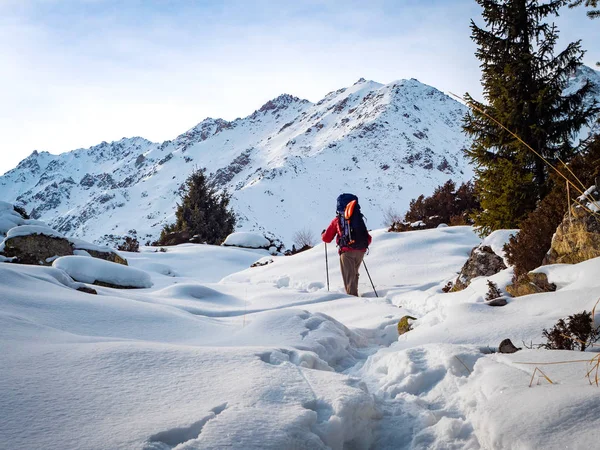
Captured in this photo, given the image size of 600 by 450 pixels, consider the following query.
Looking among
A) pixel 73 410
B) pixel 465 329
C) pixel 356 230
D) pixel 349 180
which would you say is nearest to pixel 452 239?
pixel 356 230

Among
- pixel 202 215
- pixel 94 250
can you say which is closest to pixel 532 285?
pixel 94 250

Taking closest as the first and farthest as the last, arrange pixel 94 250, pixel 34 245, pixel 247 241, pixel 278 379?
pixel 278 379
pixel 34 245
pixel 94 250
pixel 247 241

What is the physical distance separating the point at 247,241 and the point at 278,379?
622 inches

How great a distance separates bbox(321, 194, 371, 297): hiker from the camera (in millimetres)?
7742

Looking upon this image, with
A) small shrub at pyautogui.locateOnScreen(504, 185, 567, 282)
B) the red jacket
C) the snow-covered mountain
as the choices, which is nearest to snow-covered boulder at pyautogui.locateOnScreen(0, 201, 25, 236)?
the red jacket

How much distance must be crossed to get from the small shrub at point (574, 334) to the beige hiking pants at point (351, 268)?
15.8ft

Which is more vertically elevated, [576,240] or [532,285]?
[576,240]

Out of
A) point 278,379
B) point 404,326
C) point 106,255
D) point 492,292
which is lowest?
point 404,326

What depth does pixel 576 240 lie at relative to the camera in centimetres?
490

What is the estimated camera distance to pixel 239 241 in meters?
18.2

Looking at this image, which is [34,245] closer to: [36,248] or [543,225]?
[36,248]

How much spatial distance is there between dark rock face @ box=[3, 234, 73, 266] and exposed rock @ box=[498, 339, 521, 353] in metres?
9.92

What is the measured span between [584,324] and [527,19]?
316 inches

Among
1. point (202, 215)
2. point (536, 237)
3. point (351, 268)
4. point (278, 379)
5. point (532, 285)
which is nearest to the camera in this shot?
point (278, 379)
